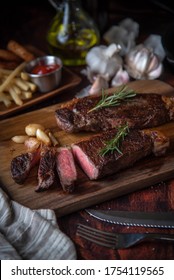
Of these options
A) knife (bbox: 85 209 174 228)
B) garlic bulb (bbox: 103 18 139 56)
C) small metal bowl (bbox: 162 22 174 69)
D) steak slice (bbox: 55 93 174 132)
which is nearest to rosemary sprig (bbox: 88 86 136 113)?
steak slice (bbox: 55 93 174 132)

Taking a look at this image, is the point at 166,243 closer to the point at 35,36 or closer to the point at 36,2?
the point at 35,36

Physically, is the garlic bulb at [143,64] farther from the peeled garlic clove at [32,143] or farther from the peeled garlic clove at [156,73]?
the peeled garlic clove at [32,143]

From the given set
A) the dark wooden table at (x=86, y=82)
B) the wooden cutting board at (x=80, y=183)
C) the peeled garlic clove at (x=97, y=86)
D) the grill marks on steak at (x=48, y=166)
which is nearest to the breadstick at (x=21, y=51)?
the dark wooden table at (x=86, y=82)

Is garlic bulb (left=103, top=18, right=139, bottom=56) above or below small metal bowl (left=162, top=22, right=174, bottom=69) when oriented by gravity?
below

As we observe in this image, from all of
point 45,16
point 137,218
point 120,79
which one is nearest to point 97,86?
point 120,79

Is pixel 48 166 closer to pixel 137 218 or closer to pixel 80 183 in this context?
pixel 80 183

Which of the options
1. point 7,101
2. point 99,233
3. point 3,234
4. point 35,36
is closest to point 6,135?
point 7,101

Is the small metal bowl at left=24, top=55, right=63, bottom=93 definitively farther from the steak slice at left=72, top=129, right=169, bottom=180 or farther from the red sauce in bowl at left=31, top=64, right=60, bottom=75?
the steak slice at left=72, top=129, right=169, bottom=180
